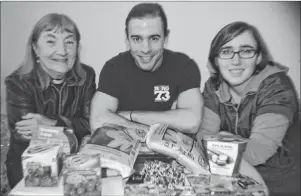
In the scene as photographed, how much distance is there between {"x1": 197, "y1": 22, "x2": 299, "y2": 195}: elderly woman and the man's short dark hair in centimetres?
43

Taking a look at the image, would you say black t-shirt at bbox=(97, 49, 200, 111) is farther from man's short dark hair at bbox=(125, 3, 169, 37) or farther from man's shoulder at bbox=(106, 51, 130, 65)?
man's short dark hair at bbox=(125, 3, 169, 37)

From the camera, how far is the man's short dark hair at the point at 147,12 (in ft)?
7.37

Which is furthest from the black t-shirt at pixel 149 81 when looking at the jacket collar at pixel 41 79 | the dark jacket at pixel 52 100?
the jacket collar at pixel 41 79

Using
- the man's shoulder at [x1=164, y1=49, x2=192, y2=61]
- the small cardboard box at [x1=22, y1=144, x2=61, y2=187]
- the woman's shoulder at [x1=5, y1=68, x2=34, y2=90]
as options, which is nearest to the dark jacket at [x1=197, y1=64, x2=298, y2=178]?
the man's shoulder at [x1=164, y1=49, x2=192, y2=61]

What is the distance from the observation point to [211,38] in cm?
231

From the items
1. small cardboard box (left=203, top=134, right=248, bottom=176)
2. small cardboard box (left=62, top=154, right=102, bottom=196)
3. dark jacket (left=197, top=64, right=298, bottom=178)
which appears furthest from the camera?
dark jacket (left=197, top=64, right=298, bottom=178)

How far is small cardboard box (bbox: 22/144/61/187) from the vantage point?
6.00 ft

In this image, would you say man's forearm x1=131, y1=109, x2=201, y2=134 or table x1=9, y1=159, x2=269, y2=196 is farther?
man's forearm x1=131, y1=109, x2=201, y2=134

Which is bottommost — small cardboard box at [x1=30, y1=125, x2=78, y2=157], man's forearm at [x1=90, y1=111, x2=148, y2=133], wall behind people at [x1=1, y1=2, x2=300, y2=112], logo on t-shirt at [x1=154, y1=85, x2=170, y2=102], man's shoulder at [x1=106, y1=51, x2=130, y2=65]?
small cardboard box at [x1=30, y1=125, x2=78, y2=157]

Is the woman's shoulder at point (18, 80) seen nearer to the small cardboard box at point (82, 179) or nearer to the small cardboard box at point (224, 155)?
the small cardboard box at point (82, 179)

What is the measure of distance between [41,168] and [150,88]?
96cm

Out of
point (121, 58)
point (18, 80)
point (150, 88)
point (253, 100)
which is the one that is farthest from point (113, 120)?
point (253, 100)

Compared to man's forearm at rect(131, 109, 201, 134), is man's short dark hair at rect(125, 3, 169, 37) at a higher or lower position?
higher

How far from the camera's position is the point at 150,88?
91.4 inches
